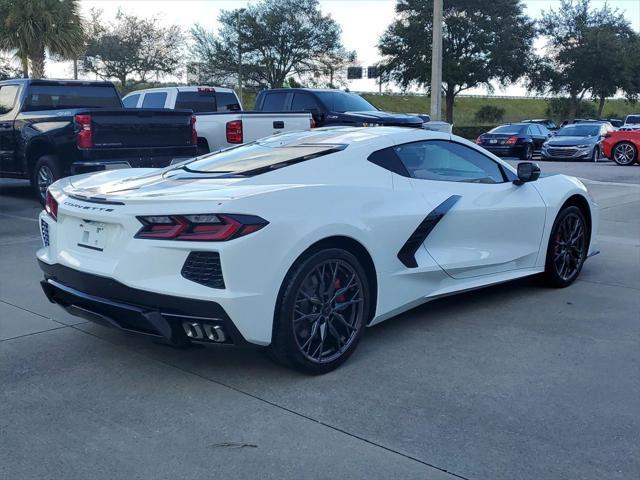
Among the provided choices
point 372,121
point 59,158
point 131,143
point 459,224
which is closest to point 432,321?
point 459,224

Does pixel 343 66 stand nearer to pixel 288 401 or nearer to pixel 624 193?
pixel 624 193

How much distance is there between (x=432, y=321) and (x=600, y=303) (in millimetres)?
1523

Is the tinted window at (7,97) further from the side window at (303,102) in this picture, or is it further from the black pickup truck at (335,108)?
the side window at (303,102)

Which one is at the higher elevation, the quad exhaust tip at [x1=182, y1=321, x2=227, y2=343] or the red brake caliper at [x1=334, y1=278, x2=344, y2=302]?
the red brake caliper at [x1=334, y1=278, x2=344, y2=302]

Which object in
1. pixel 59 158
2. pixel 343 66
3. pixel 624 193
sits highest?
pixel 343 66

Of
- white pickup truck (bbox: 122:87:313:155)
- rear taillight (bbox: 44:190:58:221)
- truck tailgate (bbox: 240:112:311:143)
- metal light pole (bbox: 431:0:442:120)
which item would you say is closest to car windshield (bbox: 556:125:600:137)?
metal light pole (bbox: 431:0:442:120)

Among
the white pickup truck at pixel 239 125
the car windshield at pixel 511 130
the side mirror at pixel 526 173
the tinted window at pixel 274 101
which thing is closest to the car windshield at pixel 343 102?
the tinted window at pixel 274 101

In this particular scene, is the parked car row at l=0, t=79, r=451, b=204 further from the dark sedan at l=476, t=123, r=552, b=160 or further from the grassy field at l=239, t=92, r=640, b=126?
the grassy field at l=239, t=92, r=640, b=126

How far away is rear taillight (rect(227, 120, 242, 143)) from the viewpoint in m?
12.0

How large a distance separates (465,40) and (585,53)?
A: 9.11 m

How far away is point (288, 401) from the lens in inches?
155

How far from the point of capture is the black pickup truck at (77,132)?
10000 mm

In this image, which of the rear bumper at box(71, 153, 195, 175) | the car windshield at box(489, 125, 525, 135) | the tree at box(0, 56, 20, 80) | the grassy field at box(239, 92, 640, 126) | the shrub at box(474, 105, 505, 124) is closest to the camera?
the rear bumper at box(71, 153, 195, 175)

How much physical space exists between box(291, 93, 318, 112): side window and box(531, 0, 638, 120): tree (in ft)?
125
